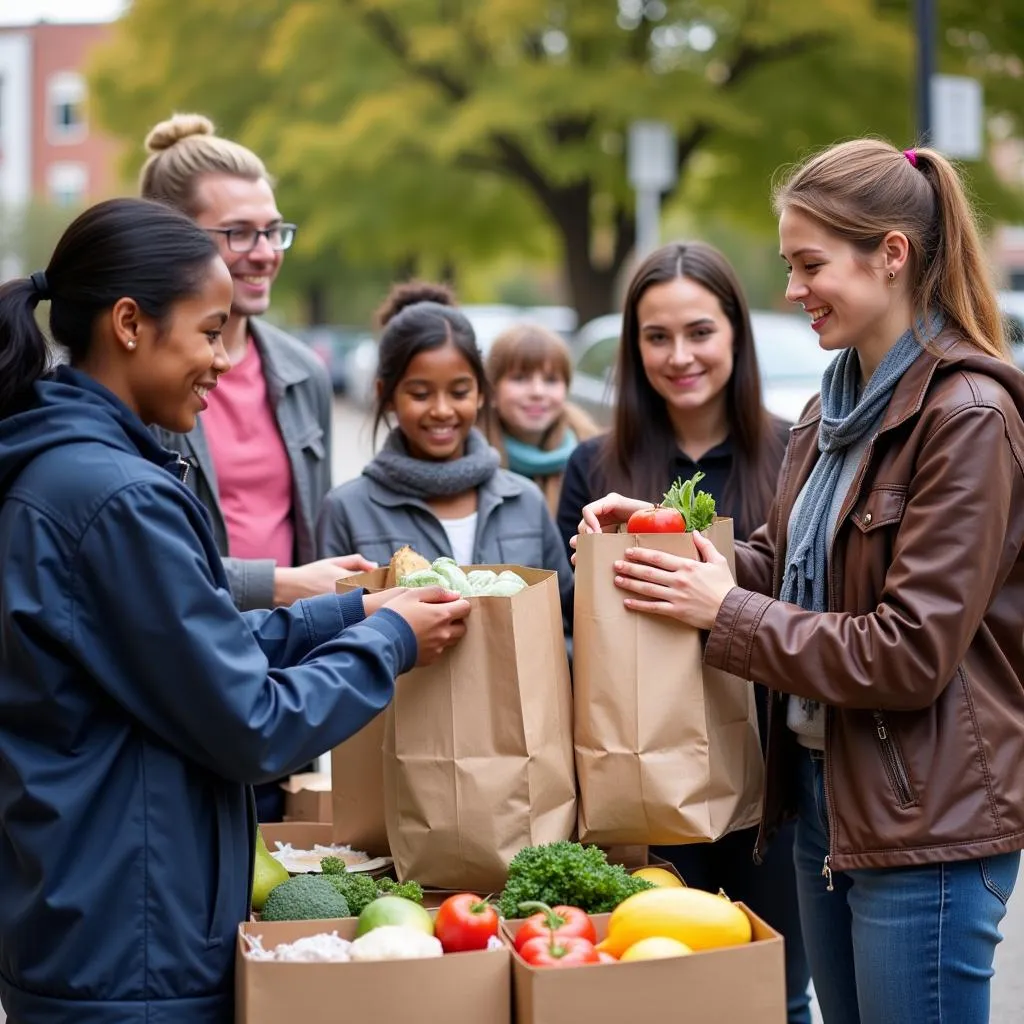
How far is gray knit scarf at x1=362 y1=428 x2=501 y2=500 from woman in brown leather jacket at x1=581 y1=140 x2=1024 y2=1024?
1.17 meters

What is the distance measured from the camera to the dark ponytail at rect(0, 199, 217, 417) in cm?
233

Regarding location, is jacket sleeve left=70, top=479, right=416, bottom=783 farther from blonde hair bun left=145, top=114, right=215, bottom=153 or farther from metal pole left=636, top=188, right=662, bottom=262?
metal pole left=636, top=188, right=662, bottom=262

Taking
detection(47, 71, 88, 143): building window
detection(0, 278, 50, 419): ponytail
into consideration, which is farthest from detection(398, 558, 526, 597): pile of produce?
detection(47, 71, 88, 143): building window

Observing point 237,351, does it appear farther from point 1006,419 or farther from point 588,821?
point 1006,419

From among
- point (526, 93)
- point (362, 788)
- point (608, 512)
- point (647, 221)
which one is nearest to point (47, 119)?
point (526, 93)

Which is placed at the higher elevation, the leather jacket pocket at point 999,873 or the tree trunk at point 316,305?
the tree trunk at point 316,305

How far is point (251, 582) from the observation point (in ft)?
11.6

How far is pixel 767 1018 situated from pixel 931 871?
469mm

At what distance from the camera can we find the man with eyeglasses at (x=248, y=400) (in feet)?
12.8

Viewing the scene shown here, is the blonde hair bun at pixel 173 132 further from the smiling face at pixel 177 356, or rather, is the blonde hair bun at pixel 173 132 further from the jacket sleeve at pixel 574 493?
the smiling face at pixel 177 356

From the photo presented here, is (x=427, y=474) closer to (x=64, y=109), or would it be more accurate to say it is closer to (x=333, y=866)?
(x=333, y=866)

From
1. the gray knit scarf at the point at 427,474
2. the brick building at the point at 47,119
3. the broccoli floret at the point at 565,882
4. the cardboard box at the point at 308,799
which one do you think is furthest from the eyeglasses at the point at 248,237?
the brick building at the point at 47,119

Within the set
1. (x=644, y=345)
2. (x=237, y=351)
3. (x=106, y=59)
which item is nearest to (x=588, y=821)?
(x=644, y=345)

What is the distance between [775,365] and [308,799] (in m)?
8.25
